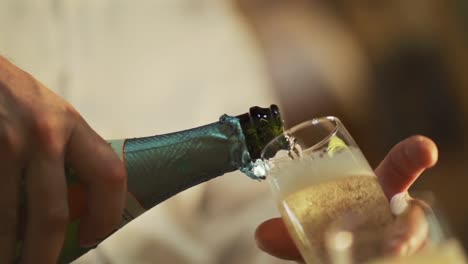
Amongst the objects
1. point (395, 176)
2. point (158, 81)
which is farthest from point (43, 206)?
point (158, 81)

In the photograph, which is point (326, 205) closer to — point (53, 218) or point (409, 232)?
point (409, 232)

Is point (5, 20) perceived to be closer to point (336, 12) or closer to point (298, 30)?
point (298, 30)

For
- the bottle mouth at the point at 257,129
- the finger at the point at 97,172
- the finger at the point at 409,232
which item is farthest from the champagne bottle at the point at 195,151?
the finger at the point at 409,232

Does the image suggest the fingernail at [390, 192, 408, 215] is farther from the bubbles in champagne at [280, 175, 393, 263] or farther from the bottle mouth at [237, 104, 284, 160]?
the bottle mouth at [237, 104, 284, 160]

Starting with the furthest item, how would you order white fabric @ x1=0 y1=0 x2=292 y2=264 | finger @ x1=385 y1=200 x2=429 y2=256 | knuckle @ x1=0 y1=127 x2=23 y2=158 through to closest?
white fabric @ x1=0 y1=0 x2=292 y2=264 < knuckle @ x1=0 y1=127 x2=23 y2=158 < finger @ x1=385 y1=200 x2=429 y2=256

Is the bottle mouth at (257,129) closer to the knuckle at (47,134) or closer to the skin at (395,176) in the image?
the skin at (395,176)

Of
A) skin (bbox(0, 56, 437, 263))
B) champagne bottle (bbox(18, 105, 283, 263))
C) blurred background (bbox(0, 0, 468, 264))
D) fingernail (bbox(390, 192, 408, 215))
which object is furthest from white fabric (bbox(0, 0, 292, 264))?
fingernail (bbox(390, 192, 408, 215))
